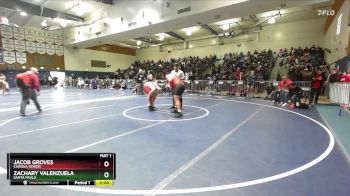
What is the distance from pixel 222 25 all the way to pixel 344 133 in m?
20.7

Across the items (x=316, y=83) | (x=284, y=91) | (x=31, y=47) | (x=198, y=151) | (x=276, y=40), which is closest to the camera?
(x=198, y=151)

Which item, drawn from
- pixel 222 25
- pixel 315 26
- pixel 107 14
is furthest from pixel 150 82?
pixel 315 26

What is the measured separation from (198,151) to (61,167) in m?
2.43

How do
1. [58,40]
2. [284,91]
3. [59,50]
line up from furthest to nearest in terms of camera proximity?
1. [59,50]
2. [58,40]
3. [284,91]

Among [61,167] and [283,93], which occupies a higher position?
[283,93]

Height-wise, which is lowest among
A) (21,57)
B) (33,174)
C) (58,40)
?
(33,174)

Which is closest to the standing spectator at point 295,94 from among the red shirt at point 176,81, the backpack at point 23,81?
the red shirt at point 176,81

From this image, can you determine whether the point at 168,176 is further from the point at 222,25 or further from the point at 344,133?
the point at 222,25

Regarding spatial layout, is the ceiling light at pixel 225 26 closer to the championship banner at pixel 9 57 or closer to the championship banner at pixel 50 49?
the championship banner at pixel 50 49

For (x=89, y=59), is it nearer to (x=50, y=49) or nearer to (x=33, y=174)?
(x=50, y=49)

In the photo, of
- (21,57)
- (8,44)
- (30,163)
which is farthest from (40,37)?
(30,163)

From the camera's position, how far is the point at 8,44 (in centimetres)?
2386

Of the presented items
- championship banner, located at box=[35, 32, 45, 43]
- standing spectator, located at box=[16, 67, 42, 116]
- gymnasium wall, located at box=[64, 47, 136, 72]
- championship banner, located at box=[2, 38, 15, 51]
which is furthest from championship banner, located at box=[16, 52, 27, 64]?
standing spectator, located at box=[16, 67, 42, 116]

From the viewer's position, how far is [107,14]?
21359 mm
